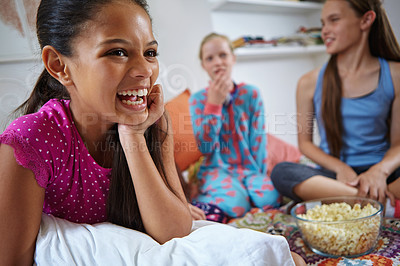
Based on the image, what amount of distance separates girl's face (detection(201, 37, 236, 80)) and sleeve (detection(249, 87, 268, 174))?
0.16 metres

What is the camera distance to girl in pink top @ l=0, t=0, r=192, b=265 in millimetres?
523

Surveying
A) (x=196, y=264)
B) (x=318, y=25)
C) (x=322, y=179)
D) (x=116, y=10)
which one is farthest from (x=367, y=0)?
(x=318, y=25)

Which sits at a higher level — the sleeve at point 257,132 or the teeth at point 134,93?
the teeth at point 134,93

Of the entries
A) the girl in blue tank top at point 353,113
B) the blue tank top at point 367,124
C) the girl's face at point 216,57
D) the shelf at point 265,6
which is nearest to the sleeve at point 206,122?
the girl's face at point 216,57

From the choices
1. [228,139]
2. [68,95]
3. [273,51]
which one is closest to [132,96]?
[68,95]

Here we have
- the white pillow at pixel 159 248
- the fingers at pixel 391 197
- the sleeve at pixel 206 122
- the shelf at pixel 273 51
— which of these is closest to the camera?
the white pillow at pixel 159 248

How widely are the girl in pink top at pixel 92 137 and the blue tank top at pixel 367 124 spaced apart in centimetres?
63

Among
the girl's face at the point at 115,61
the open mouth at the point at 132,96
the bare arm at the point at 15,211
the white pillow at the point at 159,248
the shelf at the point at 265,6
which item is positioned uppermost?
the shelf at the point at 265,6

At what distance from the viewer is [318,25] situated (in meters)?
2.04

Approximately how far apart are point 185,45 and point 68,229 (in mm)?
619

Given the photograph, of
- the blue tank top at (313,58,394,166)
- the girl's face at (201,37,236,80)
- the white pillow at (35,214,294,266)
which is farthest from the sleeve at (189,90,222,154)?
the white pillow at (35,214,294,266)

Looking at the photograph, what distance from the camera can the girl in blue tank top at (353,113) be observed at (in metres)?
0.88

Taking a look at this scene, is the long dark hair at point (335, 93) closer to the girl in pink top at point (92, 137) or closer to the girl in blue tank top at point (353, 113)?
the girl in blue tank top at point (353, 113)

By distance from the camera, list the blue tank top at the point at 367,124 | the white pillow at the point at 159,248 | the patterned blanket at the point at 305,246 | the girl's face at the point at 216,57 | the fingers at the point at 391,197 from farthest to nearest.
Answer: the girl's face at the point at 216,57 → the blue tank top at the point at 367,124 → the fingers at the point at 391,197 → the patterned blanket at the point at 305,246 → the white pillow at the point at 159,248
